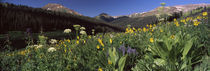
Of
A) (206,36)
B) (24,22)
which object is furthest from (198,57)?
(24,22)

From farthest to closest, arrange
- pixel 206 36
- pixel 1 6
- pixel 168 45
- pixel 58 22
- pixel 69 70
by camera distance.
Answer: pixel 58 22, pixel 1 6, pixel 206 36, pixel 69 70, pixel 168 45

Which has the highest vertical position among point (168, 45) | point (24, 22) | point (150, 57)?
point (24, 22)

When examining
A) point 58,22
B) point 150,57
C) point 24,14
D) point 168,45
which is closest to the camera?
point 168,45

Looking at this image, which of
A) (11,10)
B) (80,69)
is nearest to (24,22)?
(11,10)

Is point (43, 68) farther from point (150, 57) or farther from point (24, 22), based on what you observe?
point (24, 22)

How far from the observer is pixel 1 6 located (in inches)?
324

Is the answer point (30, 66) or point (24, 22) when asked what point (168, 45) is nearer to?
point (30, 66)

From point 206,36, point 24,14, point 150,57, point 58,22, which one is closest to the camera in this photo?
point 150,57

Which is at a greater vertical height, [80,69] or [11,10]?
[11,10]

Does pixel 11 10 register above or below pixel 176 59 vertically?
above

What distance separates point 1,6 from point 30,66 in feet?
26.2

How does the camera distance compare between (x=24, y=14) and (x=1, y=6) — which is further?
(x=24, y=14)

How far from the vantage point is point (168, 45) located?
6.73 ft

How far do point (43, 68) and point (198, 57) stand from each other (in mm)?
2479
